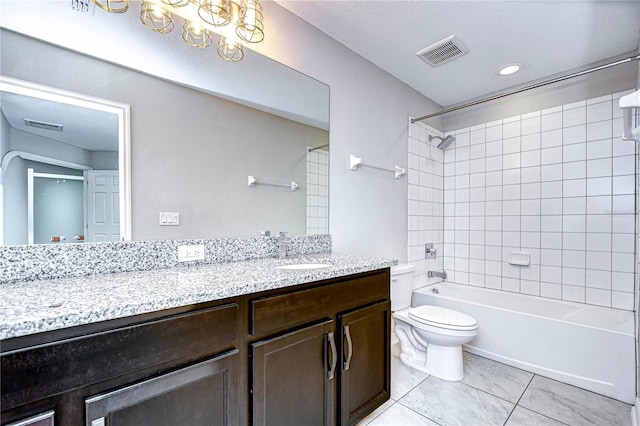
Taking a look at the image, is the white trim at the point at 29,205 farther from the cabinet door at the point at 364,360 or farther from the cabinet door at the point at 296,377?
the cabinet door at the point at 364,360

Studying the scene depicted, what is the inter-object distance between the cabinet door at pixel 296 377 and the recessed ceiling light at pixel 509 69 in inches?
97.0

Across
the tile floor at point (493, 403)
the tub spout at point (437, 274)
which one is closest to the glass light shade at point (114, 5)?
the tile floor at point (493, 403)

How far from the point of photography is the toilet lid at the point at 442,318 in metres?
1.90

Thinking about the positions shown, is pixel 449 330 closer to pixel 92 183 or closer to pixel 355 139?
pixel 355 139

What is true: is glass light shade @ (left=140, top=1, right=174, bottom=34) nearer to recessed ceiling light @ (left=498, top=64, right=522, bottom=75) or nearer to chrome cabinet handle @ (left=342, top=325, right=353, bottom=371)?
chrome cabinet handle @ (left=342, top=325, right=353, bottom=371)

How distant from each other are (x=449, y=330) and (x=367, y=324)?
0.81 m

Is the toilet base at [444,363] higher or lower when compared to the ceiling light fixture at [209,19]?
lower

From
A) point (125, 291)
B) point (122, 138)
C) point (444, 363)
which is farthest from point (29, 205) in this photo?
point (444, 363)

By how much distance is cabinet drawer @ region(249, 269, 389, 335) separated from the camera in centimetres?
102

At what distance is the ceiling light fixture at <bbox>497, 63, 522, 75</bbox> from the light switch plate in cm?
266

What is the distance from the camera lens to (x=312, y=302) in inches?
46.3

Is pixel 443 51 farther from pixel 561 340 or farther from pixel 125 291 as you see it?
pixel 125 291

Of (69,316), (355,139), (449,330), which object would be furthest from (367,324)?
(355,139)

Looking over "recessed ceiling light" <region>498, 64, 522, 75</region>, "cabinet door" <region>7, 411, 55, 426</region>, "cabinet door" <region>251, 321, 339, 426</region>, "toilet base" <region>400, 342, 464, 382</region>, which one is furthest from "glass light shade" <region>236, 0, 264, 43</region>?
"toilet base" <region>400, 342, 464, 382</region>
